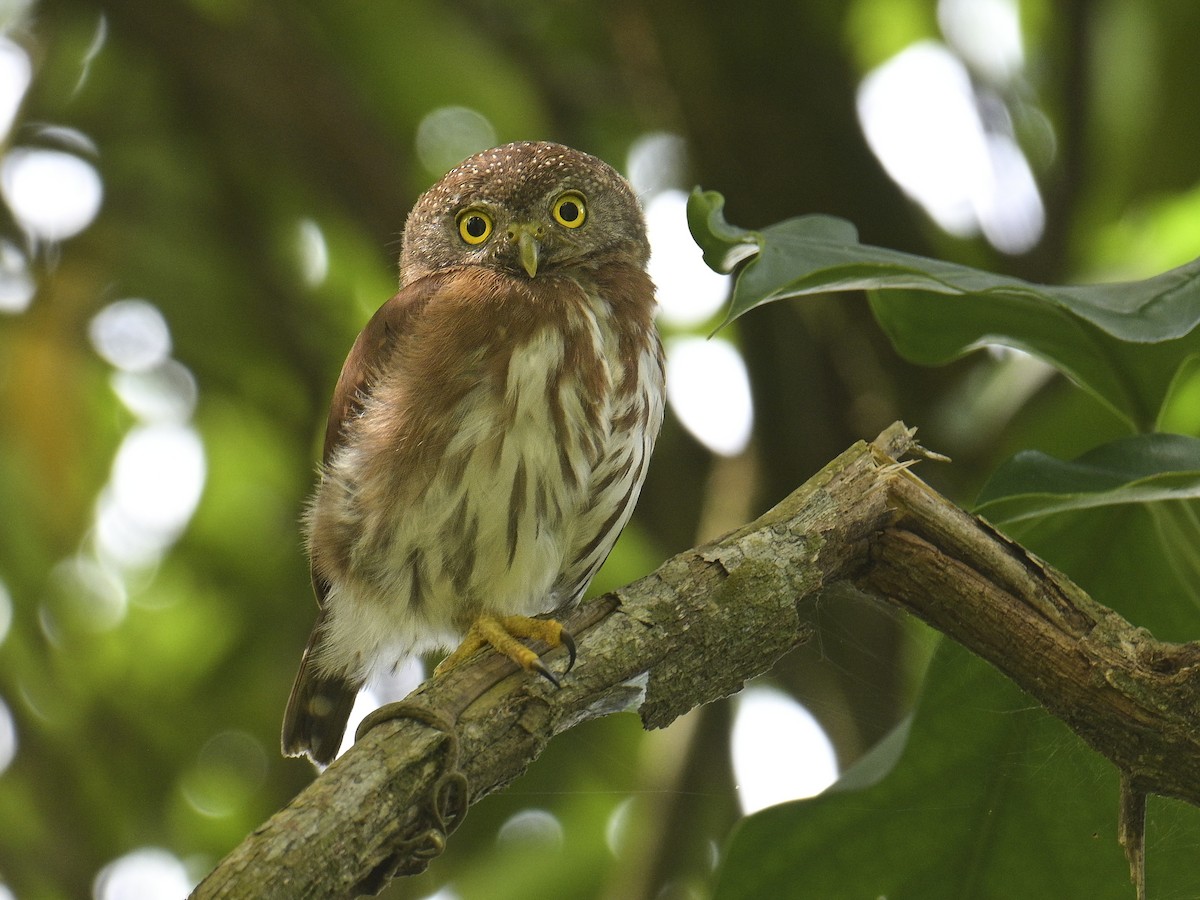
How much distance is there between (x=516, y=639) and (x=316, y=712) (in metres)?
1.25

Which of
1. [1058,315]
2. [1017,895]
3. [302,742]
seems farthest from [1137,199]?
[302,742]

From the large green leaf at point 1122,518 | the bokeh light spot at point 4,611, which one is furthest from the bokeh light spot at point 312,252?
the large green leaf at point 1122,518

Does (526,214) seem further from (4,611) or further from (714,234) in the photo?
(4,611)

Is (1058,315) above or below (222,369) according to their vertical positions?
below

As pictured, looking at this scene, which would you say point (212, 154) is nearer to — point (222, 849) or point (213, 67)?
point (213, 67)

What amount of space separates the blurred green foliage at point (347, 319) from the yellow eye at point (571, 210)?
765 millimetres

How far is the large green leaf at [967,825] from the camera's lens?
234 centimetres

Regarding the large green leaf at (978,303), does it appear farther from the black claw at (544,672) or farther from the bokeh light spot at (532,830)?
the bokeh light spot at (532,830)

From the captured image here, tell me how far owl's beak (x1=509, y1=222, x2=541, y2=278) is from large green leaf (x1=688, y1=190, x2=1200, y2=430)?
3.75 ft

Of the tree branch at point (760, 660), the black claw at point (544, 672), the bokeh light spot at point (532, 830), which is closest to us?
the tree branch at point (760, 660)

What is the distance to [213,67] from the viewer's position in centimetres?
456

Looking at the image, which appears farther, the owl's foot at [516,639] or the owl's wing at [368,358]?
the owl's wing at [368,358]

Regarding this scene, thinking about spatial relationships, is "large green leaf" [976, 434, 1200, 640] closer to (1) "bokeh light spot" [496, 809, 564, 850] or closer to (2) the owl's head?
(2) the owl's head

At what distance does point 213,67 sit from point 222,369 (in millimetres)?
1004
